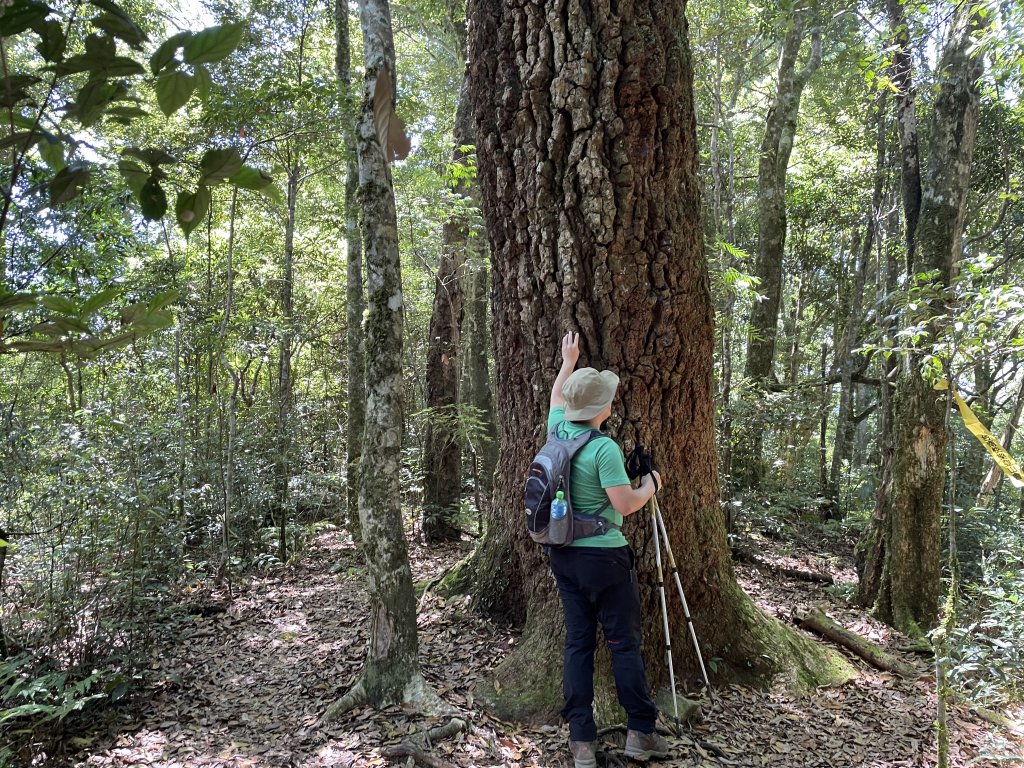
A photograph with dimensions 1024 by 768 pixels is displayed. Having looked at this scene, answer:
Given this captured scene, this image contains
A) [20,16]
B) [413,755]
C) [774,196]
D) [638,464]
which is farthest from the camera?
[774,196]

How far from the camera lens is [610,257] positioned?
3883mm

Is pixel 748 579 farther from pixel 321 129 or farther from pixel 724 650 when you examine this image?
pixel 321 129

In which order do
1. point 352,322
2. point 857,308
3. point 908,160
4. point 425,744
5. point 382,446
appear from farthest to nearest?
point 857,308 → point 352,322 → point 908,160 → point 382,446 → point 425,744

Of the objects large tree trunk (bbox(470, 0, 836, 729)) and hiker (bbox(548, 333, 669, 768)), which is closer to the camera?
hiker (bbox(548, 333, 669, 768))

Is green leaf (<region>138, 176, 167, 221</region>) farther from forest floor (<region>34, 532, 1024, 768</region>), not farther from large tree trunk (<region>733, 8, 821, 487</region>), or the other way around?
large tree trunk (<region>733, 8, 821, 487</region>)

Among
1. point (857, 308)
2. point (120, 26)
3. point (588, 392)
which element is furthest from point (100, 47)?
point (857, 308)

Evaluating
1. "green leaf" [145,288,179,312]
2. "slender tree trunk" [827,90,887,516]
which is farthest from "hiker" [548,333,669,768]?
"slender tree trunk" [827,90,887,516]

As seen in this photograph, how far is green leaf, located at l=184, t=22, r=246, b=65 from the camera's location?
29.9 inches

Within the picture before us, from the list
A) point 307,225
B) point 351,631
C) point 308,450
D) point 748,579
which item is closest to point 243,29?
point 351,631

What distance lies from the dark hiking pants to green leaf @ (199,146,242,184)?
288 cm

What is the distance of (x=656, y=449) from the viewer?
4059mm

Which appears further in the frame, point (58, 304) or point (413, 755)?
point (413, 755)

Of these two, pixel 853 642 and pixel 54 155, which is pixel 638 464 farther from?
pixel 54 155

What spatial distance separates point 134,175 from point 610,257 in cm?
323
